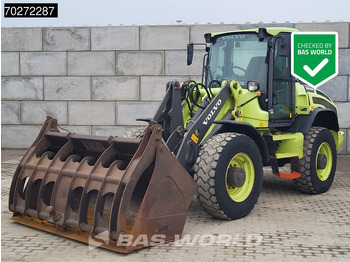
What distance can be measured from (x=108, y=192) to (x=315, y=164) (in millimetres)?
3915

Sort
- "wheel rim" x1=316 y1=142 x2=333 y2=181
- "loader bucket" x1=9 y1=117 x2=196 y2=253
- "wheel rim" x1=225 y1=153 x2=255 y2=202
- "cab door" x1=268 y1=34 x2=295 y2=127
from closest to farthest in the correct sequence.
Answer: "loader bucket" x1=9 y1=117 x2=196 y2=253 → "wheel rim" x1=225 y1=153 x2=255 y2=202 → "cab door" x1=268 y1=34 x2=295 y2=127 → "wheel rim" x1=316 y1=142 x2=333 y2=181

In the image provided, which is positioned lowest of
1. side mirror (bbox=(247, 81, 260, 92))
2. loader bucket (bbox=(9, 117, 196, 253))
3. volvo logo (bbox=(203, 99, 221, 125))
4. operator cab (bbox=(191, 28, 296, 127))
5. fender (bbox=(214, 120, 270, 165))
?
loader bucket (bbox=(9, 117, 196, 253))

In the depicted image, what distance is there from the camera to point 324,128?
810 centimetres

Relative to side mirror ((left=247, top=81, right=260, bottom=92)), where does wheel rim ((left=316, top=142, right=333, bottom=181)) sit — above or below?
below

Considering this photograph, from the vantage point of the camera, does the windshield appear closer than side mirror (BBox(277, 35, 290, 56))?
No

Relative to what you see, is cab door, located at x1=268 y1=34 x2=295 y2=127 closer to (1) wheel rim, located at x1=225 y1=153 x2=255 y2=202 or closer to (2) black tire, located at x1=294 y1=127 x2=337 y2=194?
(2) black tire, located at x1=294 y1=127 x2=337 y2=194

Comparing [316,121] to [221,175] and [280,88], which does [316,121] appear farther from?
[221,175]

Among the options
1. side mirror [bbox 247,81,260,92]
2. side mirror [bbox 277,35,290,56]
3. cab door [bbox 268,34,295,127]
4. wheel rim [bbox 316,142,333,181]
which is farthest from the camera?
wheel rim [bbox 316,142,333,181]

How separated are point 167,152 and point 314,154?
3.39 m

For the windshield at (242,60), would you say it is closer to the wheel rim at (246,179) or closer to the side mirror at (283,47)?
the side mirror at (283,47)

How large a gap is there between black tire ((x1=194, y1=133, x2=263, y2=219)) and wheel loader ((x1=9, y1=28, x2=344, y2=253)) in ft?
0.04

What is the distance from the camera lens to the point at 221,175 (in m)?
5.87

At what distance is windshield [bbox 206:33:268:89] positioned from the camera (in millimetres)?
7199

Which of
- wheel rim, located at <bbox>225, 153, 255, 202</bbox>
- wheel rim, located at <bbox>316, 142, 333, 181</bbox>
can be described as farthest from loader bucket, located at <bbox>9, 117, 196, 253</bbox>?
wheel rim, located at <bbox>316, 142, 333, 181</bbox>
